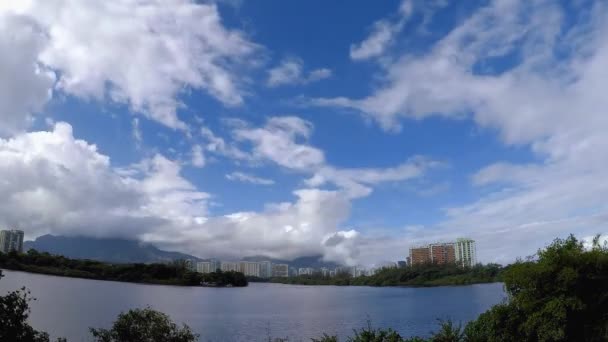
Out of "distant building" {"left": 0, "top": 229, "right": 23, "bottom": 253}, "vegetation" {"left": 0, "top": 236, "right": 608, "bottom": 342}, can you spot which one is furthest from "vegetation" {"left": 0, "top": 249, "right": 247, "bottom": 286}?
"vegetation" {"left": 0, "top": 236, "right": 608, "bottom": 342}

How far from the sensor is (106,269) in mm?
103750

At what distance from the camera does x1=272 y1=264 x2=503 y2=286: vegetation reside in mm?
131000

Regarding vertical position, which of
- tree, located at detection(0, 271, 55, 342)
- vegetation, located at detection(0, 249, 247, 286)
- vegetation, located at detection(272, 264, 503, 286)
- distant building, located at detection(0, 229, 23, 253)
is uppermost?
distant building, located at detection(0, 229, 23, 253)

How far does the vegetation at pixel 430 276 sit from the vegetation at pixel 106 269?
48606 millimetres

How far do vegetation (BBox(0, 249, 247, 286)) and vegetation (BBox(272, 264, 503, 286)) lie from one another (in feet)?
159

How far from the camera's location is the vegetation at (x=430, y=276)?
131000 millimetres

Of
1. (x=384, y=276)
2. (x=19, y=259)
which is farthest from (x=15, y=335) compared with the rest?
(x=384, y=276)

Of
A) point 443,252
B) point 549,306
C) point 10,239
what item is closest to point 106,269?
point 10,239

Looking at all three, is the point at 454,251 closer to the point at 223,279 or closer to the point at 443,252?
the point at 443,252

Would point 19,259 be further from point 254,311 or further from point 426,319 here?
point 426,319

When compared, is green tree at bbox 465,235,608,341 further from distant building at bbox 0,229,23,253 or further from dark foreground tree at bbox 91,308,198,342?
distant building at bbox 0,229,23,253

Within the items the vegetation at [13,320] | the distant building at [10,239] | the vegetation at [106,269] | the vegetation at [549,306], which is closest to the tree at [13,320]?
the vegetation at [13,320]

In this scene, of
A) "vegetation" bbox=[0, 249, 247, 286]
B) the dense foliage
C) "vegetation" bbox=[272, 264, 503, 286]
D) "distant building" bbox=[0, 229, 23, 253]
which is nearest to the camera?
"vegetation" bbox=[0, 249, 247, 286]

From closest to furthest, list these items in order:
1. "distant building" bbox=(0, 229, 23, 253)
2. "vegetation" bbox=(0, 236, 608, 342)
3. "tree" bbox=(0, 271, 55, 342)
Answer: "tree" bbox=(0, 271, 55, 342) < "vegetation" bbox=(0, 236, 608, 342) < "distant building" bbox=(0, 229, 23, 253)
